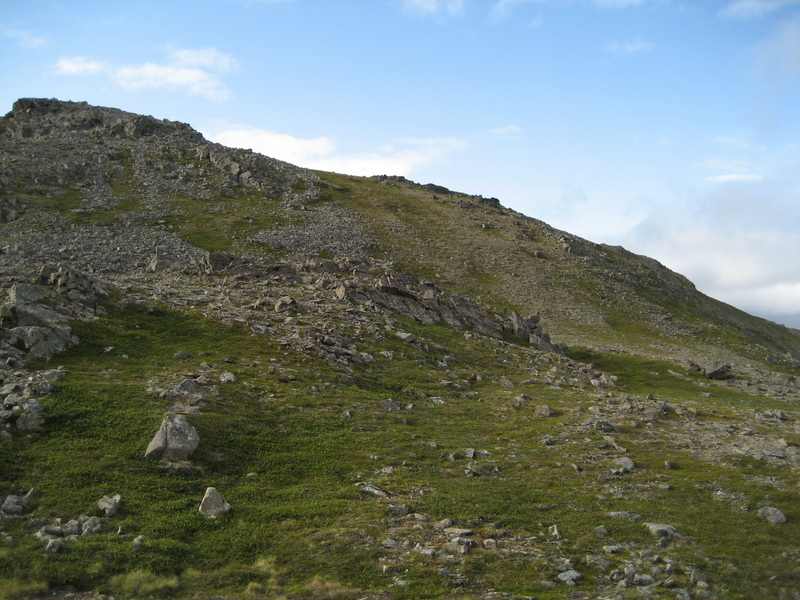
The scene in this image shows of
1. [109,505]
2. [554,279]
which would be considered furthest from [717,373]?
[109,505]

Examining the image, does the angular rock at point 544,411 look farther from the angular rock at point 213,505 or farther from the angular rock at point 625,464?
the angular rock at point 213,505

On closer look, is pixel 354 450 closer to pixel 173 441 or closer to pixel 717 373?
pixel 173 441

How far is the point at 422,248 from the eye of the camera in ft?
312

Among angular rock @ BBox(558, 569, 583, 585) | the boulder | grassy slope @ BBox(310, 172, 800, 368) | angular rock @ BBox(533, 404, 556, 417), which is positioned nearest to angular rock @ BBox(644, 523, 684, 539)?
angular rock @ BBox(558, 569, 583, 585)

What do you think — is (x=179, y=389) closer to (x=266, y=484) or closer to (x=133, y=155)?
(x=266, y=484)

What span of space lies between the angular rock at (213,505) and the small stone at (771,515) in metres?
17.7

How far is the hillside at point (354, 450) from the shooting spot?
47.3ft

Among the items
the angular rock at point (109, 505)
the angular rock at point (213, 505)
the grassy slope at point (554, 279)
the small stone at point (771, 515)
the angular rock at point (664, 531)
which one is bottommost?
the angular rock at point (109, 505)

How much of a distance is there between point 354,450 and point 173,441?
710 cm

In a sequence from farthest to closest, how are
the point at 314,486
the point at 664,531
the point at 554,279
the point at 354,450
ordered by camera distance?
the point at 554,279
the point at 354,450
the point at 314,486
the point at 664,531

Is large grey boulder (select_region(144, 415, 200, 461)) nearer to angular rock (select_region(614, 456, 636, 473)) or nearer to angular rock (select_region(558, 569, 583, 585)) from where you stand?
angular rock (select_region(558, 569, 583, 585))

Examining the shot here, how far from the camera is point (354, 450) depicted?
2244 cm

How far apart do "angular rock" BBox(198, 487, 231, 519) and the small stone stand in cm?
1774

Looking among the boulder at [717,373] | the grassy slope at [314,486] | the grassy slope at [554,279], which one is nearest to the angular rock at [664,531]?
the grassy slope at [314,486]
